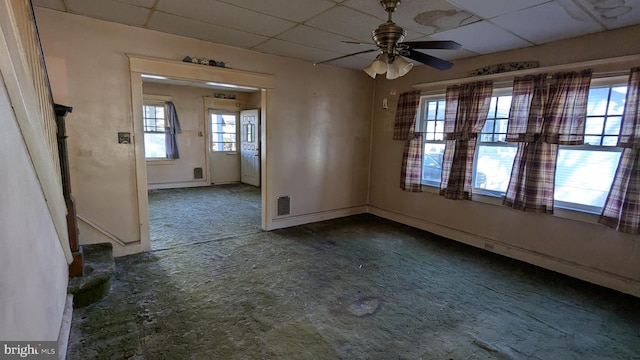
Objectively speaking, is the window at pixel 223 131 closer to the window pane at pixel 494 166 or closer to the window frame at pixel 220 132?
the window frame at pixel 220 132

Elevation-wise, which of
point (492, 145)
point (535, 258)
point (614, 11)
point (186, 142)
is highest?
point (614, 11)

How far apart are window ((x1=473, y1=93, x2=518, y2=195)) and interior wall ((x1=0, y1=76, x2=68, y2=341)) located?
4.20m

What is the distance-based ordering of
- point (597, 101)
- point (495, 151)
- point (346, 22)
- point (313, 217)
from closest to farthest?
point (346, 22), point (597, 101), point (495, 151), point (313, 217)

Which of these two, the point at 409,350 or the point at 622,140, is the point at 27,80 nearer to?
the point at 409,350

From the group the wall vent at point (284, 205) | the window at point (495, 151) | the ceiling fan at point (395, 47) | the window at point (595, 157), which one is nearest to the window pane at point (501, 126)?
the window at point (495, 151)

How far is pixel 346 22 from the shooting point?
2916 mm

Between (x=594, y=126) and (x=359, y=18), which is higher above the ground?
(x=359, y=18)

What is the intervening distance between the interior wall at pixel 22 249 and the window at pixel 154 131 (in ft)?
19.3

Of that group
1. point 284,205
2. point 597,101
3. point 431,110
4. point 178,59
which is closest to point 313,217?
point 284,205

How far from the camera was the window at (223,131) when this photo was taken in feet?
25.9

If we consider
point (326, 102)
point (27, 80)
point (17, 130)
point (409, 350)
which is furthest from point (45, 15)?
point (409, 350)

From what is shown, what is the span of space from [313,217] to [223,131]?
4371 mm

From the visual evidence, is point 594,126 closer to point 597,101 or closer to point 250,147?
point 597,101

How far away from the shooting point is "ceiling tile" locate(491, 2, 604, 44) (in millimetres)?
2520
